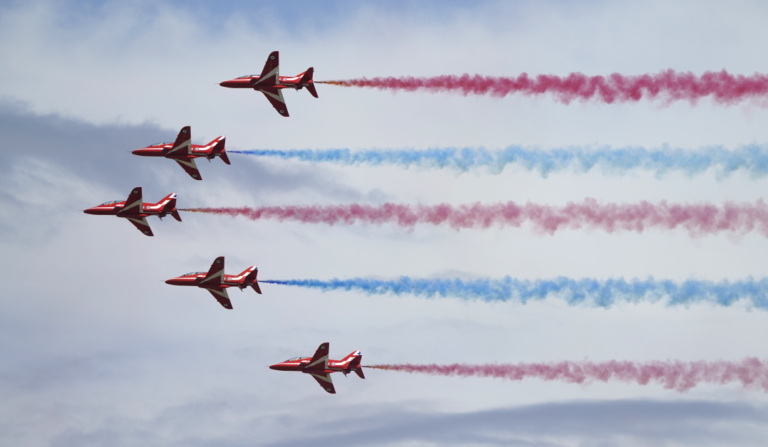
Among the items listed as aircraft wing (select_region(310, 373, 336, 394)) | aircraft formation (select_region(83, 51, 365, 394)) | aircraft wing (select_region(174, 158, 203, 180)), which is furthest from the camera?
aircraft wing (select_region(310, 373, 336, 394))

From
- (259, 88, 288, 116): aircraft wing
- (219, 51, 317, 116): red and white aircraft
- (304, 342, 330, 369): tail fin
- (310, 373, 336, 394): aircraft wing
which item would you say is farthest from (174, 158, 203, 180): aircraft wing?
(310, 373, 336, 394): aircraft wing

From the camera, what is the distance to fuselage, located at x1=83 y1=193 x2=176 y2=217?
91625 millimetres

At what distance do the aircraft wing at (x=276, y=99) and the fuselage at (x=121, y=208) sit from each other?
13867mm

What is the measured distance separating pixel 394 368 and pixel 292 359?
52.9ft

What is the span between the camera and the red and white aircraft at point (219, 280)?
8962 centimetres

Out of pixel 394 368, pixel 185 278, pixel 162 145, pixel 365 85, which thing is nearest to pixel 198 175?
pixel 162 145

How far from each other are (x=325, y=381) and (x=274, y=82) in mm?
32154

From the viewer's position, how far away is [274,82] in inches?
3484

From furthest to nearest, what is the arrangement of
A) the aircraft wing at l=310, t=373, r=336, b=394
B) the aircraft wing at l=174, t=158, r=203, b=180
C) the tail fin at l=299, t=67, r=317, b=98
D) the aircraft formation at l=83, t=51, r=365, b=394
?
1. the aircraft wing at l=310, t=373, r=336, b=394
2. the aircraft wing at l=174, t=158, r=203, b=180
3. the aircraft formation at l=83, t=51, r=365, b=394
4. the tail fin at l=299, t=67, r=317, b=98

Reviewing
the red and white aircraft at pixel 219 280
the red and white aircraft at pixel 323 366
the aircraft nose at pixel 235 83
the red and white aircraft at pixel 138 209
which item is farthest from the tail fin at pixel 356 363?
the aircraft nose at pixel 235 83

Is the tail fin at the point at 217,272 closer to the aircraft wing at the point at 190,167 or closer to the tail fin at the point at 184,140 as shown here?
the aircraft wing at the point at 190,167

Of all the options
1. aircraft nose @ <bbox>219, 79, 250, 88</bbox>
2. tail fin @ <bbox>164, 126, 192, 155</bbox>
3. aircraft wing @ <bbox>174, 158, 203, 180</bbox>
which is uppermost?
aircraft nose @ <bbox>219, 79, 250, 88</bbox>

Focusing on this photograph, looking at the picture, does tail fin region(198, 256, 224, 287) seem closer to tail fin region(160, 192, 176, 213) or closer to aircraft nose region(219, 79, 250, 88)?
tail fin region(160, 192, 176, 213)

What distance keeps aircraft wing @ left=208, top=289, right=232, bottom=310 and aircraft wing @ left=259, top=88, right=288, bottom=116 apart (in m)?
19.4
